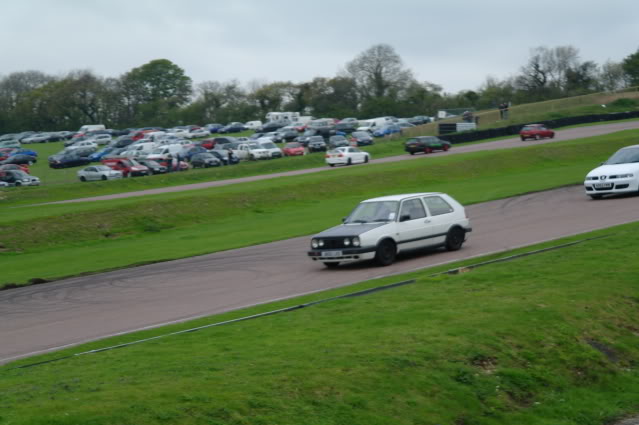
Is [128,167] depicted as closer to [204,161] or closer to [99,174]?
[99,174]

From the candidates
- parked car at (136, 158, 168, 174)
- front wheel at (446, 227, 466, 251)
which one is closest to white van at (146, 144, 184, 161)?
parked car at (136, 158, 168, 174)

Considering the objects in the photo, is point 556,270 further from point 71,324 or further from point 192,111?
point 192,111

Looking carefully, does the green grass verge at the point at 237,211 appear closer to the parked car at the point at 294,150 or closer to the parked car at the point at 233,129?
the parked car at the point at 294,150

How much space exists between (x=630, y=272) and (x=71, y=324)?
9.33 m

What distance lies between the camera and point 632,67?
115 meters

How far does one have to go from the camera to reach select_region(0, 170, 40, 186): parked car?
53.3 metres

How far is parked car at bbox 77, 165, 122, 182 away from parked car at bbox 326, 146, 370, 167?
568 inches

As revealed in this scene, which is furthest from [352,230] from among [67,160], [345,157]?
[67,160]

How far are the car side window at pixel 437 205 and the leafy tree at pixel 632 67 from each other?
104375 mm

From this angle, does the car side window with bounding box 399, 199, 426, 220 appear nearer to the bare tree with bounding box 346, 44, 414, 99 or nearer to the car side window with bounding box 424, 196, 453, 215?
the car side window with bounding box 424, 196, 453, 215

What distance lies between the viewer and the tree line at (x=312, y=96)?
120 m

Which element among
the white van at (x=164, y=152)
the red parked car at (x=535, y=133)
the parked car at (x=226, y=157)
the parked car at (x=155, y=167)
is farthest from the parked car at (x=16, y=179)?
the red parked car at (x=535, y=133)

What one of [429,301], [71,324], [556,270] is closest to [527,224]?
[556,270]

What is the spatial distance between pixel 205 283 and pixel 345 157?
40.2 meters
